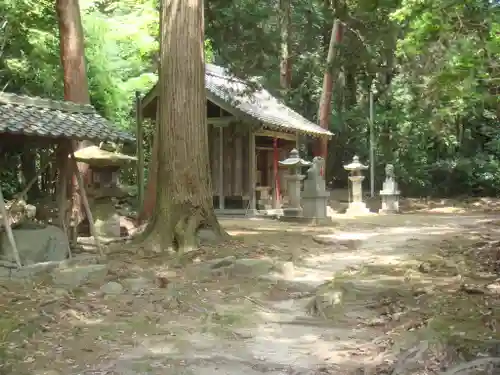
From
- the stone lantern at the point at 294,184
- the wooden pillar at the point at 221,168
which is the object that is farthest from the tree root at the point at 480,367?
the wooden pillar at the point at 221,168

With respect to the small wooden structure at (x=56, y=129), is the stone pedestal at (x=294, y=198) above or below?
below

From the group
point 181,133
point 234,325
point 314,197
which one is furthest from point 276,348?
point 314,197

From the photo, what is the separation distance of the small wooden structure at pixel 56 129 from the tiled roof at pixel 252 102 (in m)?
7.08

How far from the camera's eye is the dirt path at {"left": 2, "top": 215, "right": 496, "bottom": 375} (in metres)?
5.34

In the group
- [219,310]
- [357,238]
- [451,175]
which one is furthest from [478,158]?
[219,310]

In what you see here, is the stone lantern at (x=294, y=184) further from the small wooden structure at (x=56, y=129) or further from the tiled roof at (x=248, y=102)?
the small wooden structure at (x=56, y=129)

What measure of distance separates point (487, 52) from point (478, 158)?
65.6 ft

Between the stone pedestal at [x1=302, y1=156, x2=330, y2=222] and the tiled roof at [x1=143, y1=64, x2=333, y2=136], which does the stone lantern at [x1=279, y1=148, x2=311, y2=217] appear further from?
the tiled roof at [x1=143, y1=64, x2=333, y2=136]

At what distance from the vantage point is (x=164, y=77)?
1019 cm

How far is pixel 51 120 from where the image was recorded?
8695 millimetres

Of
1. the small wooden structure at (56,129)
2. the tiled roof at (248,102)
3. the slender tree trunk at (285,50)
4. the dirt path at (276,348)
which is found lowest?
the dirt path at (276,348)

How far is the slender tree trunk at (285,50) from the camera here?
22703 mm

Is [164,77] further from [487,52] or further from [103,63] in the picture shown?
[103,63]

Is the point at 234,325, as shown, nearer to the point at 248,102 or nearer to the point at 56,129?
the point at 56,129
